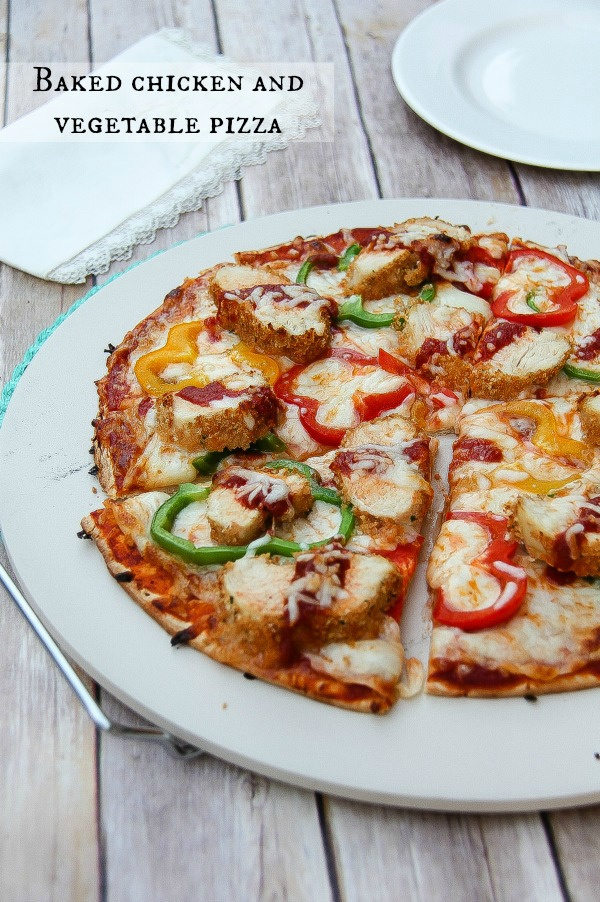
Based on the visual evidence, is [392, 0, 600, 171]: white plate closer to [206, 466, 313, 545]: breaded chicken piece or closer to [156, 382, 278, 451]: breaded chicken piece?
[156, 382, 278, 451]: breaded chicken piece

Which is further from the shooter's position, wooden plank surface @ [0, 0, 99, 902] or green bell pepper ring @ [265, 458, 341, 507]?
green bell pepper ring @ [265, 458, 341, 507]

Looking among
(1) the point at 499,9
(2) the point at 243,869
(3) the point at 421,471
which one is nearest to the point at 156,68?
(1) the point at 499,9

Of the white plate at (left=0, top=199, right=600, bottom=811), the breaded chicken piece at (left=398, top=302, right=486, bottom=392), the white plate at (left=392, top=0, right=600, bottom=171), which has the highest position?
the white plate at (left=392, top=0, right=600, bottom=171)

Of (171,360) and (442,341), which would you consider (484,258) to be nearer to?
(442,341)

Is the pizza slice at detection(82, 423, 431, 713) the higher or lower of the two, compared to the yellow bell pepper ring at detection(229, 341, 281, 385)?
lower

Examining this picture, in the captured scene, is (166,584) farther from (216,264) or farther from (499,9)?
(499,9)

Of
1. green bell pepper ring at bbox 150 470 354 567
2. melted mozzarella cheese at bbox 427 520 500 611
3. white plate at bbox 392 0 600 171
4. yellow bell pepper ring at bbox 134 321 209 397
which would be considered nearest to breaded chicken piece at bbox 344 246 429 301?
yellow bell pepper ring at bbox 134 321 209 397

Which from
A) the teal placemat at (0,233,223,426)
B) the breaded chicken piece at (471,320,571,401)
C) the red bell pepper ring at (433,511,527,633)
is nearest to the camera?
the red bell pepper ring at (433,511,527,633)

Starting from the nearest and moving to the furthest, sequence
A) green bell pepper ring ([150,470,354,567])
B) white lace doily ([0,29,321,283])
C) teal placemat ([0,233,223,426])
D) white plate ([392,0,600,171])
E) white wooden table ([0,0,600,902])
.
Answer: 1. white wooden table ([0,0,600,902])
2. green bell pepper ring ([150,470,354,567])
3. teal placemat ([0,233,223,426])
4. white lace doily ([0,29,321,283])
5. white plate ([392,0,600,171])
